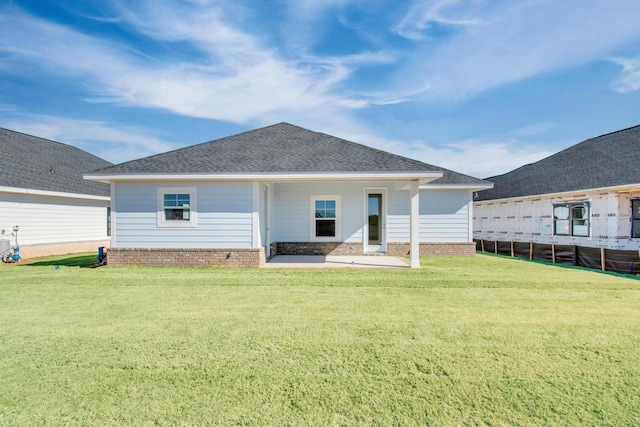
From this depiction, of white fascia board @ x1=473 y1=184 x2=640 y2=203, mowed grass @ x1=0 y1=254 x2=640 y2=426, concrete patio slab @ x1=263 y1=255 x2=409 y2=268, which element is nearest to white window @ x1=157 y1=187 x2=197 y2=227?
concrete patio slab @ x1=263 y1=255 x2=409 y2=268

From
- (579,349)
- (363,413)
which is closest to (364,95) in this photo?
(579,349)

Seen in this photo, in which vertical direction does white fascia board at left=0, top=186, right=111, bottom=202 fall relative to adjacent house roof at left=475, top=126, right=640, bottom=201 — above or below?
below

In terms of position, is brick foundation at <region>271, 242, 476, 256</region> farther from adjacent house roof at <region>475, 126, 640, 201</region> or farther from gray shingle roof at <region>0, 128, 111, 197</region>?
gray shingle roof at <region>0, 128, 111, 197</region>

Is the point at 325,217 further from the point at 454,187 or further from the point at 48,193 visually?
the point at 48,193

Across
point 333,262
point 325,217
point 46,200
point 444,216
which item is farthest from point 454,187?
point 46,200

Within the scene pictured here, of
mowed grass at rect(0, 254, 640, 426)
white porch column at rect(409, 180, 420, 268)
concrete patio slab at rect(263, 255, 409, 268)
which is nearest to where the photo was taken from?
mowed grass at rect(0, 254, 640, 426)

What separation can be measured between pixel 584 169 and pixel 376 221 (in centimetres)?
884

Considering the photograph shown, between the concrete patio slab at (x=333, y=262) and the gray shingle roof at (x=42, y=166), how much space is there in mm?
10269

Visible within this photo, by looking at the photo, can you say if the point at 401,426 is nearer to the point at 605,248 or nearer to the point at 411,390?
the point at 411,390

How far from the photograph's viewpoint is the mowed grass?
289cm

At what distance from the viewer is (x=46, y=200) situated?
47.5ft

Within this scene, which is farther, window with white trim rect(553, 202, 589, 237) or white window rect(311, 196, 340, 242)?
white window rect(311, 196, 340, 242)

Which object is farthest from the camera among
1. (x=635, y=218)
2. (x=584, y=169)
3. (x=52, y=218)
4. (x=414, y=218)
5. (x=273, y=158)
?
(x=52, y=218)

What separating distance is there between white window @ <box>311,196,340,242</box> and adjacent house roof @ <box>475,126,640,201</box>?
9.09 metres
